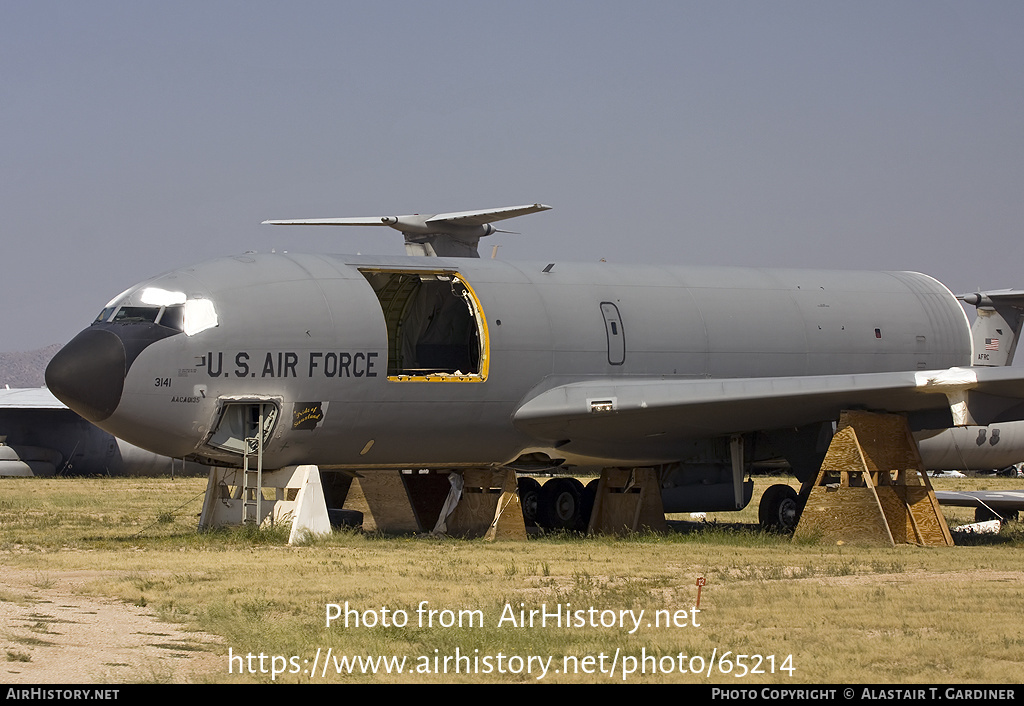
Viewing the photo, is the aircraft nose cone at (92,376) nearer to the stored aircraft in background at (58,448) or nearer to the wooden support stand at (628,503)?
the wooden support stand at (628,503)

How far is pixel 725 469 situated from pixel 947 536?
161 inches

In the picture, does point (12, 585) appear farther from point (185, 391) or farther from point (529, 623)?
point (529, 623)

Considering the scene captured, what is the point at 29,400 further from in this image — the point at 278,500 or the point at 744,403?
the point at 744,403

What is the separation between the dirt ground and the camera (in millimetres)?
9008

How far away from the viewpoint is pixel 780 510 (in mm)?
24547

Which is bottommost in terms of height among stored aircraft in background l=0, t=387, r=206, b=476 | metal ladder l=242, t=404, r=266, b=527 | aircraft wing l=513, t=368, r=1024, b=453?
stored aircraft in background l=0, t=387, r=206, b=476

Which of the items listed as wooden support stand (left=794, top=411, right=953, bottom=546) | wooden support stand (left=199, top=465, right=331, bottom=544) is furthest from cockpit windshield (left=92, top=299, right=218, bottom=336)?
wooden support stand (left=794, top=411, right=953, bottom=546)

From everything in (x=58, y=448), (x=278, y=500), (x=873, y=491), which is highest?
(x=873, y=491)

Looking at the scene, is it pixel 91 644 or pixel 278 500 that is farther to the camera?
pixel 278 500

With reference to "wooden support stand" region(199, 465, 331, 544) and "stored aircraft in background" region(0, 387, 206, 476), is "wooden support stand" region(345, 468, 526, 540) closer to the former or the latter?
"wooden support stand" region(199, 465, 331, 544)

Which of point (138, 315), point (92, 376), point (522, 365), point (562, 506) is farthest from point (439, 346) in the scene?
point (92, 376)

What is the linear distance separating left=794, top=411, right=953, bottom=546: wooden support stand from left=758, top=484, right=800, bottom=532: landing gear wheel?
3701mm

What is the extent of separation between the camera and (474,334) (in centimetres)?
2241

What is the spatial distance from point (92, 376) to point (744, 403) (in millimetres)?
9679
